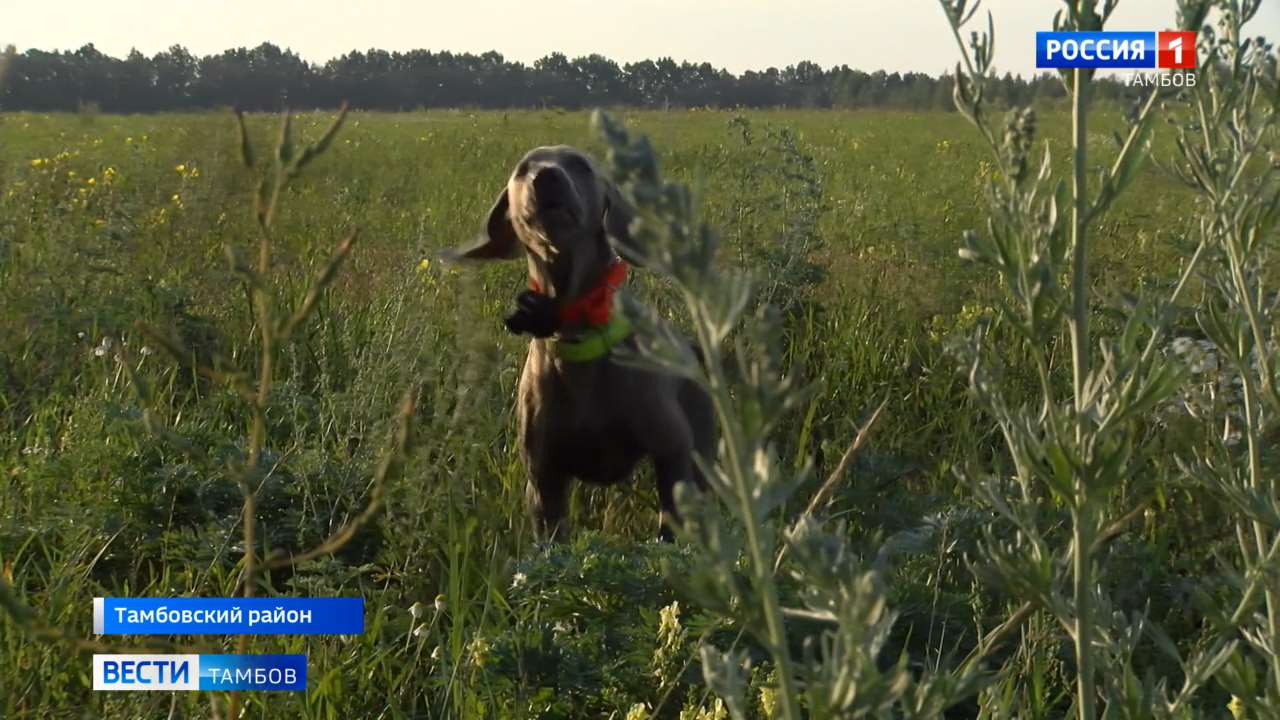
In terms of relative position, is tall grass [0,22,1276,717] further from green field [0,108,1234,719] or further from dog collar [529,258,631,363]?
dog collar [529,258,631,363]

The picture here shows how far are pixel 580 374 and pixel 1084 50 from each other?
2.57 m

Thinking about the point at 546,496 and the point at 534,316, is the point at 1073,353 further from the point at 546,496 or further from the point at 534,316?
the point at 546,496

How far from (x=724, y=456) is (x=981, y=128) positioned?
686 mm

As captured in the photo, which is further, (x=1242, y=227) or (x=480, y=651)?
(x=480, y=651)

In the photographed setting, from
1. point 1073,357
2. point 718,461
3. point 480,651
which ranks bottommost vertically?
point 718,461

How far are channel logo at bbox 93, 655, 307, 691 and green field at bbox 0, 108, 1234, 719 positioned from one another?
4.6 inches

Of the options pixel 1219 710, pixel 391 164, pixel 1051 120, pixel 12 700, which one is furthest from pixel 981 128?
pixel 1051 120

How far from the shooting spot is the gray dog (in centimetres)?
360

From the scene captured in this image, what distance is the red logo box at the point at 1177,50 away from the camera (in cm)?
137

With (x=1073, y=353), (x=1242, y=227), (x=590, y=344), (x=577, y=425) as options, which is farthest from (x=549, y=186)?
(x=1073, y=353)

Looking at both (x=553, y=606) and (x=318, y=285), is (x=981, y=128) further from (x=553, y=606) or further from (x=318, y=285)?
(x=553, y=606)

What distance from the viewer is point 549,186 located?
3.55 m

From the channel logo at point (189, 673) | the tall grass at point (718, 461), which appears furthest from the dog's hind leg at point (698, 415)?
the channel logo at point (189, 673)

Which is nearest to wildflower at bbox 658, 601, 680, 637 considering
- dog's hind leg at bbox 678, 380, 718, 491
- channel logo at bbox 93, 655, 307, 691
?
channel logo at bbox 93, 655, 307, 691
